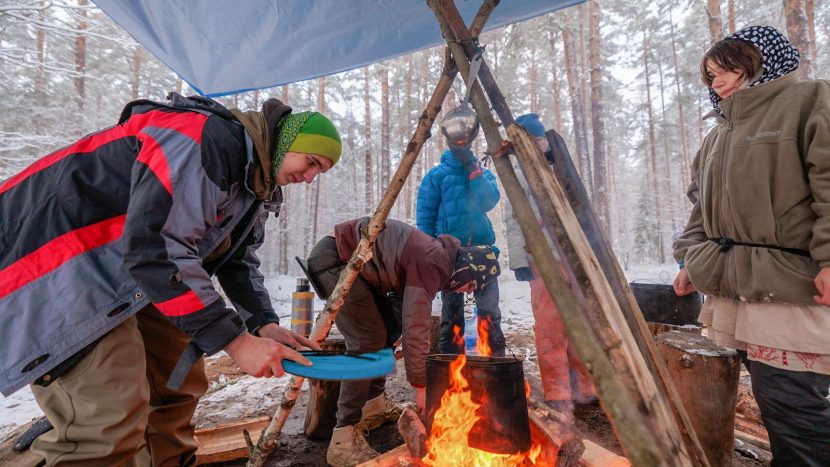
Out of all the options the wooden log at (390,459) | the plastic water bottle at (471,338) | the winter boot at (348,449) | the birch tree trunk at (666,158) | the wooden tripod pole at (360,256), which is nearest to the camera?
the wooden log at (390,459)

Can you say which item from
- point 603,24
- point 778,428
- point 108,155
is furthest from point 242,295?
point 603,24

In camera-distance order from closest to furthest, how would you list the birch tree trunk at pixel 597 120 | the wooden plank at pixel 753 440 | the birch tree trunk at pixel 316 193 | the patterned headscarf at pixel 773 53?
the patterned headscarf at pixel 773 53 < the wooden plank at pixel 753 440 < the birch tree trunk at pixel 597 120 < the birch tree trunk at pixel 316 193

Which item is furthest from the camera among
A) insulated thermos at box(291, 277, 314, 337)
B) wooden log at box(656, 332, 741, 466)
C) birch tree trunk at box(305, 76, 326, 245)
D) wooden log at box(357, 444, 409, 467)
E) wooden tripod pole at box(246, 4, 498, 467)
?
birch tree trunk at box(305, 76, 326, 245)

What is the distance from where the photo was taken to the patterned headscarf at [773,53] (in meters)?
1.97

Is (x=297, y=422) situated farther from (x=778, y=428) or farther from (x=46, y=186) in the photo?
(x=778, y=428)

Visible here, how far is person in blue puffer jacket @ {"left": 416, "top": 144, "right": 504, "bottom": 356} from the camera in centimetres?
452

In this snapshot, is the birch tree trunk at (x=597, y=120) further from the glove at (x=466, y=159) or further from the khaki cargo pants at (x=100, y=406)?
the khaki cargo pants at (x=100, y=406)

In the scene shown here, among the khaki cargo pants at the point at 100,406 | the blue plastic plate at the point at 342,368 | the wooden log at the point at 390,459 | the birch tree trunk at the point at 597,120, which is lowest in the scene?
the wooden log at the point at 390,459

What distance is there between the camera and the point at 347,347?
11.0 feet

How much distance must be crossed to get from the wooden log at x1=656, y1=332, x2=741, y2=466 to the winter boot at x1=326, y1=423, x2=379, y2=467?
2282mm

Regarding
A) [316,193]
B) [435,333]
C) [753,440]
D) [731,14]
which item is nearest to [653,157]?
[731,14]

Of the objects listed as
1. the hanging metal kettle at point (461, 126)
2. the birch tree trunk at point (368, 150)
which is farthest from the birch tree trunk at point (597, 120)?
the birch tree trunk at point (368, 150)

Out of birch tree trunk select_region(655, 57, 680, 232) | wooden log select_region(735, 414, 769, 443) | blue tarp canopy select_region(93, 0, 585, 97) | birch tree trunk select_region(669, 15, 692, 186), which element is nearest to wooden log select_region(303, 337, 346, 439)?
blue tarp canopy select_region(93, 0, 585, 97)

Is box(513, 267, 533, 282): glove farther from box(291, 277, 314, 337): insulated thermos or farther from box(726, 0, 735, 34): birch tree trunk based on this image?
box(726, 0, 735, 34): birch tree trunk
